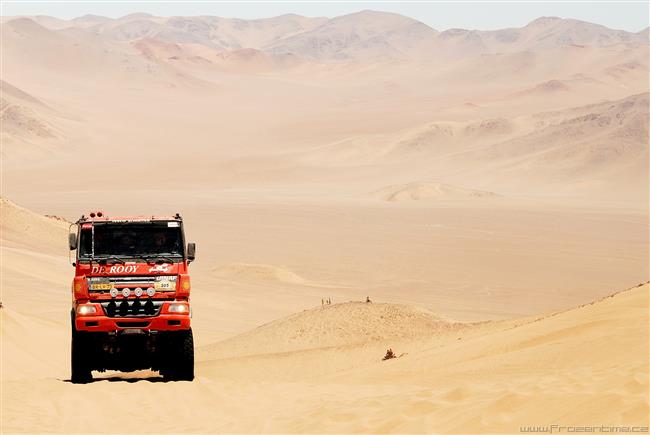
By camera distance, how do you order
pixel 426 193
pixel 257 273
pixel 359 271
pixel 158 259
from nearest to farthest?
1. pixel 158 259
2. pixel 257 273
3. pixel 359 271
4. pixel 426 193

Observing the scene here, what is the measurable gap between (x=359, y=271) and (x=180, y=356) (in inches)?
1337

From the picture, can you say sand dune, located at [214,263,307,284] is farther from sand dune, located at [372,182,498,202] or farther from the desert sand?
sand dune, located at [372,182,498,202]

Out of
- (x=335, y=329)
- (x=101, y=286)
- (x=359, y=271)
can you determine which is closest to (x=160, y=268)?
(x=101, y=286)

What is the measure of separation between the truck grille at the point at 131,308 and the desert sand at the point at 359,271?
38.8 inches

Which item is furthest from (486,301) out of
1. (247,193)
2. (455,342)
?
(247,193)

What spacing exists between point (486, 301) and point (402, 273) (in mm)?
9201

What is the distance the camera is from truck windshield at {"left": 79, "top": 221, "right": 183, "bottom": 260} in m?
13.4

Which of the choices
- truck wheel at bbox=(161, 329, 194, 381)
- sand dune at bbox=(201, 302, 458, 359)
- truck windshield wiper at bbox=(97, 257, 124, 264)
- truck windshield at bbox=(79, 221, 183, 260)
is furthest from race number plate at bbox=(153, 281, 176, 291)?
sand dune at bbox=(201, 302, 458, 359)

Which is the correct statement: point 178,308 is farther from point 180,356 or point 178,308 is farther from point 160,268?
point 180,356

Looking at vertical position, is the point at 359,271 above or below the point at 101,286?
below

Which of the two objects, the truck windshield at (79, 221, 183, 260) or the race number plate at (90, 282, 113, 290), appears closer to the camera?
the race number plate at (90, 282, 113, 290)

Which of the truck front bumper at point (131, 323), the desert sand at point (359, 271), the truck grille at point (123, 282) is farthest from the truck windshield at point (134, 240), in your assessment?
the desert sand at point (359, 271)

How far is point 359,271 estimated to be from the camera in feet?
156

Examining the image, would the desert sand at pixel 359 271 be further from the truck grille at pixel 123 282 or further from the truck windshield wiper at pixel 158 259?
the truck windshield wiper at pixel 158 259
